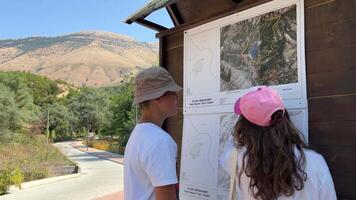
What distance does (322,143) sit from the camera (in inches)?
89.4

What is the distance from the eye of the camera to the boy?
1938 mm

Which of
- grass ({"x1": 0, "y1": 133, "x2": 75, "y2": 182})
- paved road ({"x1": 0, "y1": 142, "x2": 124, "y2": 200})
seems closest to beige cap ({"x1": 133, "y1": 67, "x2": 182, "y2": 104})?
paved road ({"x1": 0, "y1": 142, "x2": 124, "y2": 200})

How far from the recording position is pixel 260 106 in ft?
6.68

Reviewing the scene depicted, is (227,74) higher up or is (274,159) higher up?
(227,74)

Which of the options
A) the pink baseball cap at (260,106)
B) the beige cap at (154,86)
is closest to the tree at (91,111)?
the beige cap at (154,86)

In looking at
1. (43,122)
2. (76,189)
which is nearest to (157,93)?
(76,189)

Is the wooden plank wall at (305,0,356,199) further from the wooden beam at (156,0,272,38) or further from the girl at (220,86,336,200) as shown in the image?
the wooden beam at (156,0,272,38)

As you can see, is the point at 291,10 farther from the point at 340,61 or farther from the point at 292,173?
the point at 292,173

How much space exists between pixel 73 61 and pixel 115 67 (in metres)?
18.9

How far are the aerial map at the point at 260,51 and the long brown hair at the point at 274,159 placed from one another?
52cm

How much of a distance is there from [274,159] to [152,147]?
58 centimetres

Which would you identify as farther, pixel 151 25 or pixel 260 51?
pixel 151 25

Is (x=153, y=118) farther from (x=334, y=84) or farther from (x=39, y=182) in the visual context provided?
(x=39, y=182)

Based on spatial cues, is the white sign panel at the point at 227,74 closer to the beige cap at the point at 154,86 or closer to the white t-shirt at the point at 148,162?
the beige cap at the point at 154,86
